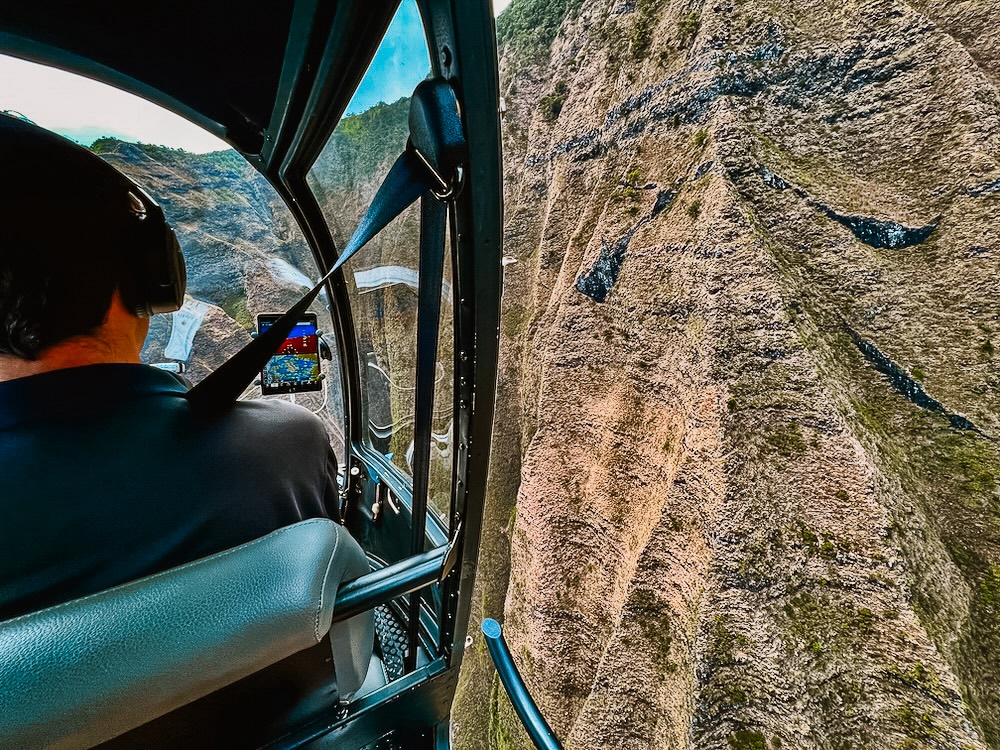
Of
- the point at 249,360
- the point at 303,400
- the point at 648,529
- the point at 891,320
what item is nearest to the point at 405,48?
the point at 249,360

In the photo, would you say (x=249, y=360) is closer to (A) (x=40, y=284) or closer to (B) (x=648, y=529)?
(A) (x=40, y=284)

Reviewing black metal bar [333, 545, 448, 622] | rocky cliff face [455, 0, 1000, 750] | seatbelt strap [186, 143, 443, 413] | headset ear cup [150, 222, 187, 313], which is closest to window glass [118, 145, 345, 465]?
headset ear cup [150, 222, 187, 313]

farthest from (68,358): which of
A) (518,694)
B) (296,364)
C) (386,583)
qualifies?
(518,694)

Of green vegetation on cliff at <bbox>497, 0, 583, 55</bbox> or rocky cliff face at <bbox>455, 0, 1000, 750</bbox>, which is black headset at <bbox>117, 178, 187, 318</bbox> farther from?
green vegetation on cliff at <bbox>497, 0, 583, 55</bbox>

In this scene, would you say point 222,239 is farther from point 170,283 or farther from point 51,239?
point 51,239

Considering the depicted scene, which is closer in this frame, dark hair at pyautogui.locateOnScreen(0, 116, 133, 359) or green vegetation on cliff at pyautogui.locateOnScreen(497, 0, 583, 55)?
dark hair at pyautogui.locateOnScreen(0, 116, 133, 359)

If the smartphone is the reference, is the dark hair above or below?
above

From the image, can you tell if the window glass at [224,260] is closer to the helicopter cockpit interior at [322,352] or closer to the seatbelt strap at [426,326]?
the helicopter cockpit interior at [322,352]

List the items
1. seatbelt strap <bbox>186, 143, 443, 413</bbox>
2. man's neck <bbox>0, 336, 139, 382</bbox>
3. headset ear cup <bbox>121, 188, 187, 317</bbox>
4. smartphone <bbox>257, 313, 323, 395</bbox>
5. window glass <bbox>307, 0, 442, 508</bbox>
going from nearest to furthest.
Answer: seatbelt strap <bbox>186, 143, 443, 413</bbox> < man's neck <bbox>0, 336, 139, 382</bbox> < headset ear cup <bbox>121, 188, 187, 317</bbox> < window glass <bbox>307, 0, 442, 508</bbox> < smartphone <bbox>257, 313, 323, 395</bbox>
